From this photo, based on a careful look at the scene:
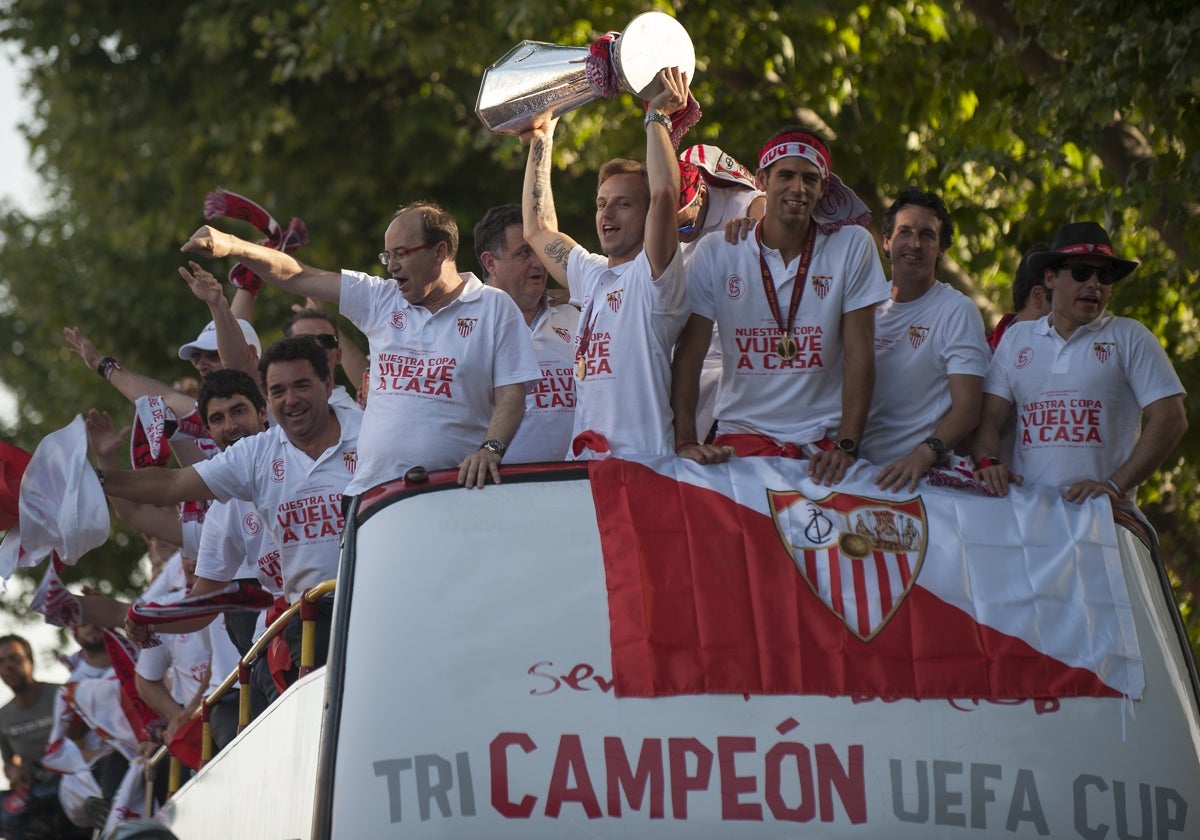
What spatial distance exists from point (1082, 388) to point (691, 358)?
142 cm

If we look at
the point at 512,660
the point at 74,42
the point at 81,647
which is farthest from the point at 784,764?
the point at 74,42

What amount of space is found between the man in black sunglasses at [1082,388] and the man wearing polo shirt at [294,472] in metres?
2.51

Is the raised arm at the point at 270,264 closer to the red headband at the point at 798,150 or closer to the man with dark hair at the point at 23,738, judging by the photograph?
the red headband at the point at 798,150

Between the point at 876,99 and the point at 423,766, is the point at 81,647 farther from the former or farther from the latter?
the point at 423,766

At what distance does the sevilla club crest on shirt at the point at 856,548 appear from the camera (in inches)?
210

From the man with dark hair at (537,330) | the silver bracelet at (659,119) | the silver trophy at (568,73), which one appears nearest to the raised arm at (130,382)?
the man with dark hair at (537,330)

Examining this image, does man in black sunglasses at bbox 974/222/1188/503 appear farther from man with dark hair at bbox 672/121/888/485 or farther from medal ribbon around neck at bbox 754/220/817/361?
medal ribbon around neck at bbox 754/220/817/361

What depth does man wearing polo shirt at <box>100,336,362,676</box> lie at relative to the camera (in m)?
7.12

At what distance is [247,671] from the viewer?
22.8 feet

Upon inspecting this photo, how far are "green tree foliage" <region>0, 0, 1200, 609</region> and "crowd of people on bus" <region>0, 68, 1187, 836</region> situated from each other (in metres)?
3.09

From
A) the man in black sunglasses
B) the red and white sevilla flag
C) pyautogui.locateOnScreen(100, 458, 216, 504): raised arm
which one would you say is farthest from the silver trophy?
pyautogui.locateOnScreen(100, 458, 216, 504): raised arm

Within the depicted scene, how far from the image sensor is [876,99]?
1367 cm

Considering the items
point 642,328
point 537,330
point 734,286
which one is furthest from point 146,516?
point 734,286

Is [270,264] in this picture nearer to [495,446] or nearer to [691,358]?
[495,446]
